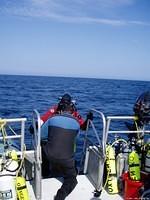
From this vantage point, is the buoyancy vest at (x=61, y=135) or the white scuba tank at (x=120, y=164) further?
the white scuba tank at (x=120, y=164)

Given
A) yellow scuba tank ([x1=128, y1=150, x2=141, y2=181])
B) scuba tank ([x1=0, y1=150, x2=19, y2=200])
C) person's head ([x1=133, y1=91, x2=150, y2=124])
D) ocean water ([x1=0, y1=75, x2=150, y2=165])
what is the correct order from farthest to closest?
ocean water ([x1=0, y1=75, x2=150, y2=165]) < person's head ([x1=133, y1=91, x2=150, y2=124]) < yellow scuba tank ([x1=128, y1=150, x2=141, y2=181]) < scuba tank ([x1=0, y1=150, x2=19, y2=200])

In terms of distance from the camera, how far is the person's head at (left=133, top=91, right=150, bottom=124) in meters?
6.48

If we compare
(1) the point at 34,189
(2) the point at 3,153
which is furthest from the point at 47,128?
(1) the point at 34,189

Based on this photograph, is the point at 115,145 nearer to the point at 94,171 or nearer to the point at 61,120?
the point at 94,171

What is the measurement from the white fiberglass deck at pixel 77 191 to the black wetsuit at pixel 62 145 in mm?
553

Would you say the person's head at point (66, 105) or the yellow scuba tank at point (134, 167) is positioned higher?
the person's head at point (66, 105)

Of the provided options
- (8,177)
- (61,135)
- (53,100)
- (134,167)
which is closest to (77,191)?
(134,167)

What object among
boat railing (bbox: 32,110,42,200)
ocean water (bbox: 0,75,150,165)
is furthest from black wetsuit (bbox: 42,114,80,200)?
ocean water (bbox: 0,75,150,165)

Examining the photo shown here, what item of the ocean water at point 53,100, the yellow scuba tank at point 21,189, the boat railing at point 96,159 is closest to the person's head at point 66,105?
the boat railing at point 96,159

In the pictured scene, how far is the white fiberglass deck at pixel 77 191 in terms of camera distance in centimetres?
595

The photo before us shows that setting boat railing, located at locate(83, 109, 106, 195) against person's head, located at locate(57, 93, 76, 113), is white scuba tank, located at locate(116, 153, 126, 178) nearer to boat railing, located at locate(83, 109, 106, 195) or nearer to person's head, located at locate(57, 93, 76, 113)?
boat railing, located at locate(83, 109, 106, 195)

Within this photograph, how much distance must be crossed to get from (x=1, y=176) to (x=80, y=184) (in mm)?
1815

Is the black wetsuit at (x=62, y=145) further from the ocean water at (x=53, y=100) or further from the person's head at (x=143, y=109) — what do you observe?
the ocean water at (x=53, y=100)

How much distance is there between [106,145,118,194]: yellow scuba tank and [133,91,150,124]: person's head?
834mm
